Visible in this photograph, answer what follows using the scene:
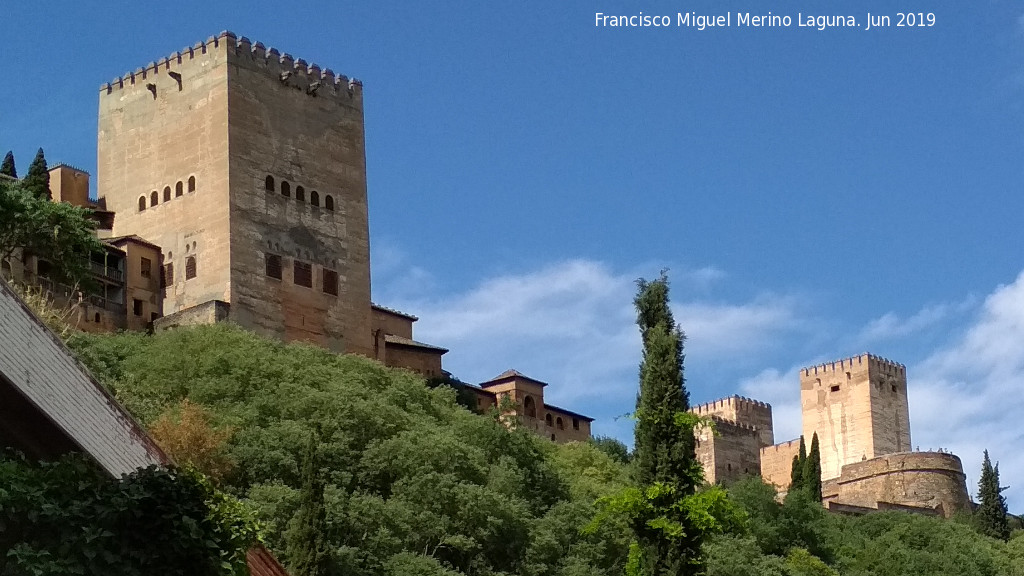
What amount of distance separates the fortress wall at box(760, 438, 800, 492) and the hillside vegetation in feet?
85.4

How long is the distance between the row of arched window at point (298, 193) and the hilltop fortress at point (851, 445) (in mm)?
23585

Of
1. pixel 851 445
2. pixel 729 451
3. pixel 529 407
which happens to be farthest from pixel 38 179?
pixel 851 445

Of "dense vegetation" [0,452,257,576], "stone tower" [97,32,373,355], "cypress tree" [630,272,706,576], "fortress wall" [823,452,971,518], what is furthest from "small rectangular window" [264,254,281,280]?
"dense vegetation" [0,452,257,576]

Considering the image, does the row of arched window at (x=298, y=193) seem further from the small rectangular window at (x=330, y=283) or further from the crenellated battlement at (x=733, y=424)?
the crenellated battlement at (x=733, y=424)

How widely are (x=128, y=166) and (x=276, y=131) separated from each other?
14.6 ft

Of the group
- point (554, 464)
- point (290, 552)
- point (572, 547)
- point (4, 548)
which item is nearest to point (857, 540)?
point (554, 464)

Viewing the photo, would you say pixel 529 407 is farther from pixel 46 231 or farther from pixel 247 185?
pixel 46 231

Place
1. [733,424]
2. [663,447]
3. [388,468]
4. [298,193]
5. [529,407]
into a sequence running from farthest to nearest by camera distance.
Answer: [733,424], [529,407], [298,193], [388,468], [663,447]

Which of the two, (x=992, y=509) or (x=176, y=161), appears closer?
(x=176, y=161)

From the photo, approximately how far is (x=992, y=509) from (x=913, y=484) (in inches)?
323

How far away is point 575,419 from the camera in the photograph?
193ft

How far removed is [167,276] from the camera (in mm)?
46875

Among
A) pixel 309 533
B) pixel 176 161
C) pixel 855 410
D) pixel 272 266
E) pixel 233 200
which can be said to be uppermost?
pixel 176 161

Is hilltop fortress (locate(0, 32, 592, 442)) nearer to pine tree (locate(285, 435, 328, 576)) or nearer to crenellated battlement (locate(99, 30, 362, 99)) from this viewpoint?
crenellated battlement (locate(99, 30, 362, 99))
